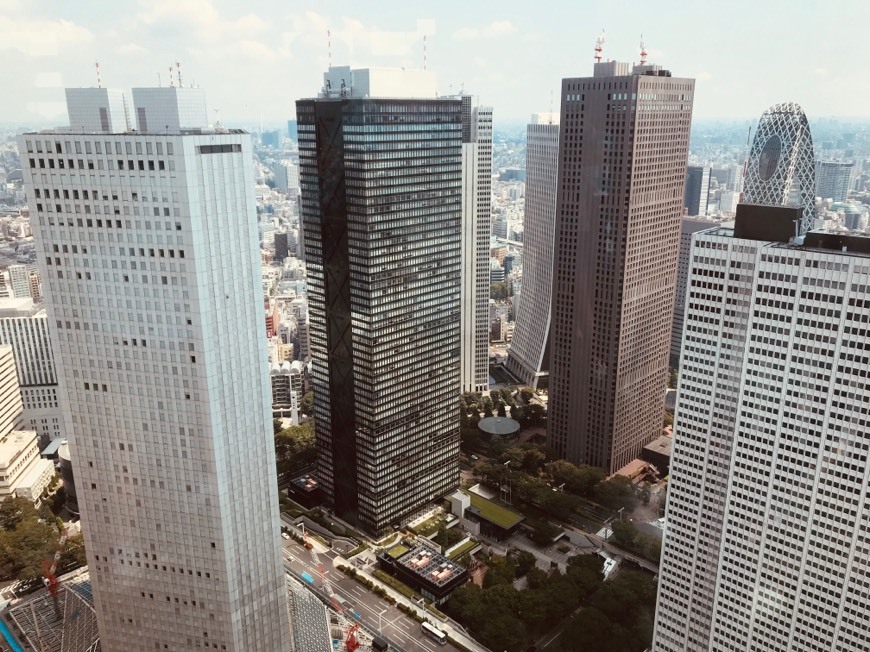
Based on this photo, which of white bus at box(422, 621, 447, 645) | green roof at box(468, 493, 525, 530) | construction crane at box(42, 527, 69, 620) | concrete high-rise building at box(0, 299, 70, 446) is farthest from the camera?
concrete high-rise building at box(0, 299, 70, 446)

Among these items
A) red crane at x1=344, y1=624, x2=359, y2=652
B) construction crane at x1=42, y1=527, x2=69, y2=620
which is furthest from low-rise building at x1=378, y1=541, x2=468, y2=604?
construction crane at x1=42, y1=527, x2=69, y2=620

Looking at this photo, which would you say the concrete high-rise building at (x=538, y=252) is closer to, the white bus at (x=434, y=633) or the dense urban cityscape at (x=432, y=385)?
the dense urban cityscape at (x=432, y=385)

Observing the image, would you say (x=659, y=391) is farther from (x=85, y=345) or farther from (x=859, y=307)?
(x=85, y=345)

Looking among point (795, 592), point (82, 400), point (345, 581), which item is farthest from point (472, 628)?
point (82, 400)

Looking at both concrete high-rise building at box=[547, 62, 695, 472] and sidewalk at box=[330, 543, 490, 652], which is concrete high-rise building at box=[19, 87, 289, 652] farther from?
concrete high-rise building at box=[547, 62, 695, 472]

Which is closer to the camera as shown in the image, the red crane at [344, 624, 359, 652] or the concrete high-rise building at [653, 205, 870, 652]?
the concrete high-rise building at [653, 205, 870, 652]

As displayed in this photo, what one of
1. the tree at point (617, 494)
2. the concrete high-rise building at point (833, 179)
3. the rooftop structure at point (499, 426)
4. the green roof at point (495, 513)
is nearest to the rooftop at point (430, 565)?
the green roof at point (495, 513)
